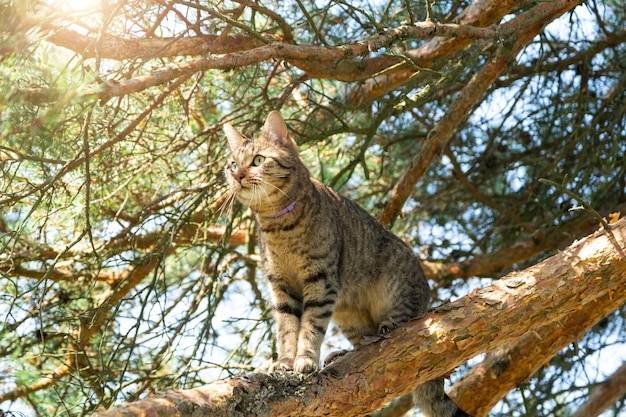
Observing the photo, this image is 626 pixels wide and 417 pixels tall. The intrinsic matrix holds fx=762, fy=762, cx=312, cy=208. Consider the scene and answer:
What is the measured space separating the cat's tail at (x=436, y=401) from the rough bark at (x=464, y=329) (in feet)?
1.57

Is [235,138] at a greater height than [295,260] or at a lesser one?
greater

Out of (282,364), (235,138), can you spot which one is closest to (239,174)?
(235,138)

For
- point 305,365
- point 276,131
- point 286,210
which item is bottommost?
point 305,365

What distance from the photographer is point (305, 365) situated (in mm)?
3385

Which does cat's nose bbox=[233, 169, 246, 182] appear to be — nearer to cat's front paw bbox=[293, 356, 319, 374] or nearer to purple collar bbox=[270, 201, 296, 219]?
purple collar bbox=[270, 201, 296, 219]

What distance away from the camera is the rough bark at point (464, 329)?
3105 mm

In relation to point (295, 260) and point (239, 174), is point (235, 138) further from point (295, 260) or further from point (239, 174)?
point (295, 260)

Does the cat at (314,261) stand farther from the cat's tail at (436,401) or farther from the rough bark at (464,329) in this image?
the rough bark at (464,329)

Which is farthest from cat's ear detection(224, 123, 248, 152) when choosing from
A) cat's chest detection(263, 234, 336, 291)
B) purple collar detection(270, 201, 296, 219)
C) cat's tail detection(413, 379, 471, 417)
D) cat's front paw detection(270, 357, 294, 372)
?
cat's tail detection(413, 379, 471, 417)

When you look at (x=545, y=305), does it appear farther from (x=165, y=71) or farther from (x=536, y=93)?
(x=536, y=93)

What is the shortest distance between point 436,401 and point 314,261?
35.9 inches

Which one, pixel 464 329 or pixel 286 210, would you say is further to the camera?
pixel 286 210

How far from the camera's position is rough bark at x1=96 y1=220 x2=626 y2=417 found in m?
3.11

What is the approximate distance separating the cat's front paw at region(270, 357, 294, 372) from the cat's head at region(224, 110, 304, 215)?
0.80 m
